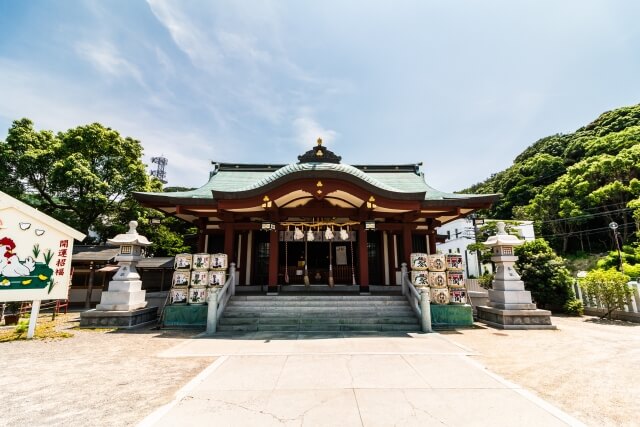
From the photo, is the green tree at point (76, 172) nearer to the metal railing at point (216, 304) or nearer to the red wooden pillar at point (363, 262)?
the metal railing at point (216, 304)

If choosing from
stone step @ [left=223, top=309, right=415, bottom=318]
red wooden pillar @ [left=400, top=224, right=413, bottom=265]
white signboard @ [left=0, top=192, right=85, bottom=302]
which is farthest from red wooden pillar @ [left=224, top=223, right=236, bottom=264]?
red wooden pillar @ [left=400, top=224, right=413, bottom=265]

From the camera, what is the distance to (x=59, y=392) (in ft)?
14.6

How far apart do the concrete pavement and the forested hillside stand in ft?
95.9

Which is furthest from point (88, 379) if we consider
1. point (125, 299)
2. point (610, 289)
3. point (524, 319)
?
point (610, 289)

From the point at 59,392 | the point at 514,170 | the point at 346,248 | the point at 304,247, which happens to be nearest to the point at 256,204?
the point at 304,247

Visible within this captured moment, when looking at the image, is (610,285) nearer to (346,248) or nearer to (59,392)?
(346,248)

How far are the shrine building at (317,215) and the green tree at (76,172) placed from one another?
7035 mm

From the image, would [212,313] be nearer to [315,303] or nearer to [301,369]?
[315,303]

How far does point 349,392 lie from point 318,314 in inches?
222

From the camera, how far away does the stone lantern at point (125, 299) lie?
9945mm

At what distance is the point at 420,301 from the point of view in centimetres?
949

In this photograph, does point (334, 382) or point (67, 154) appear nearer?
point (334, 382)

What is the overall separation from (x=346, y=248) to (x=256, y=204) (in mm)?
6107

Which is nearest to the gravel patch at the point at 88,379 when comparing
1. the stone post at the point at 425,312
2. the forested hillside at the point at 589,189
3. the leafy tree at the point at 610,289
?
the stone post at the point at 425,312
